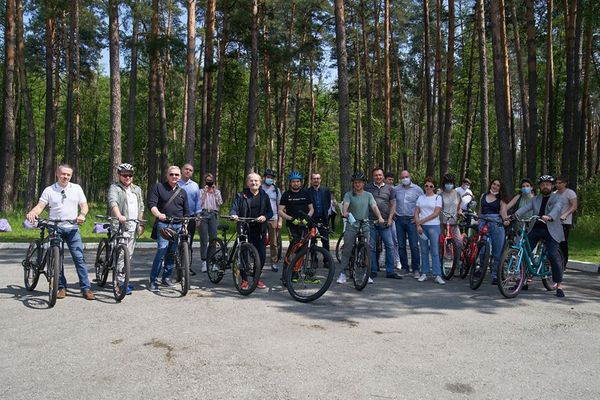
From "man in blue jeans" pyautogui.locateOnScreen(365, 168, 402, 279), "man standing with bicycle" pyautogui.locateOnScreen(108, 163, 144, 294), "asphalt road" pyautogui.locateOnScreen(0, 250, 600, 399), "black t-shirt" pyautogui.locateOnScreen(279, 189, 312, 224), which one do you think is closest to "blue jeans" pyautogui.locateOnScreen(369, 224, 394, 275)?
"man in blue jeans" pyautogui.locateOnScreen(365, 168, 402, 279)

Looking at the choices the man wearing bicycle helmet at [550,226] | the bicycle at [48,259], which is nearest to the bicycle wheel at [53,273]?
the bicycle at [48,259]

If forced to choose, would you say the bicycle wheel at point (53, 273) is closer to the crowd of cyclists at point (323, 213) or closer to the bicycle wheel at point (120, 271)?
the crowd of cyclists at point (323, 213)

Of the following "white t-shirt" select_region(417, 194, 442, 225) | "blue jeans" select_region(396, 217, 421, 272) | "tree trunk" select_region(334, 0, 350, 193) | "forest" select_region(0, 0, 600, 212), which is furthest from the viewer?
"forest" select_region(0, 0, 600, 212)

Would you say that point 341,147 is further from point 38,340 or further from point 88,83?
point 88,83

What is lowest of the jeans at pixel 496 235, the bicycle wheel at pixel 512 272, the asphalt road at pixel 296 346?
the asphalt road at pixel 296 346

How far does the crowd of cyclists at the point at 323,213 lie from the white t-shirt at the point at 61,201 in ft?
0.04

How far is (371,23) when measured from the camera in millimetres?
31125

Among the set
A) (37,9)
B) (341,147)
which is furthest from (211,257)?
(37,9)

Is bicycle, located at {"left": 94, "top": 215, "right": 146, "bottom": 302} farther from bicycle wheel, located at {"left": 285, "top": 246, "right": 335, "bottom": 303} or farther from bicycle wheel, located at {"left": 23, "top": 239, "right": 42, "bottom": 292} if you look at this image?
bicycle wheel, located at {"left": 285, "top": 246, "right": 335, "bottom": 303}

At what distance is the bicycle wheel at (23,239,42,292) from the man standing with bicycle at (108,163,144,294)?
3.78 feet

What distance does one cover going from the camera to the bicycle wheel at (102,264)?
7.91 metres

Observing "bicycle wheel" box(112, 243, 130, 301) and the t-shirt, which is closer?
"bicycle wheel" box(112, 243, 130, 301)

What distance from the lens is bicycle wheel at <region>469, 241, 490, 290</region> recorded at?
8.32 m

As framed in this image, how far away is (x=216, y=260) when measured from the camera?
8.58 metres
